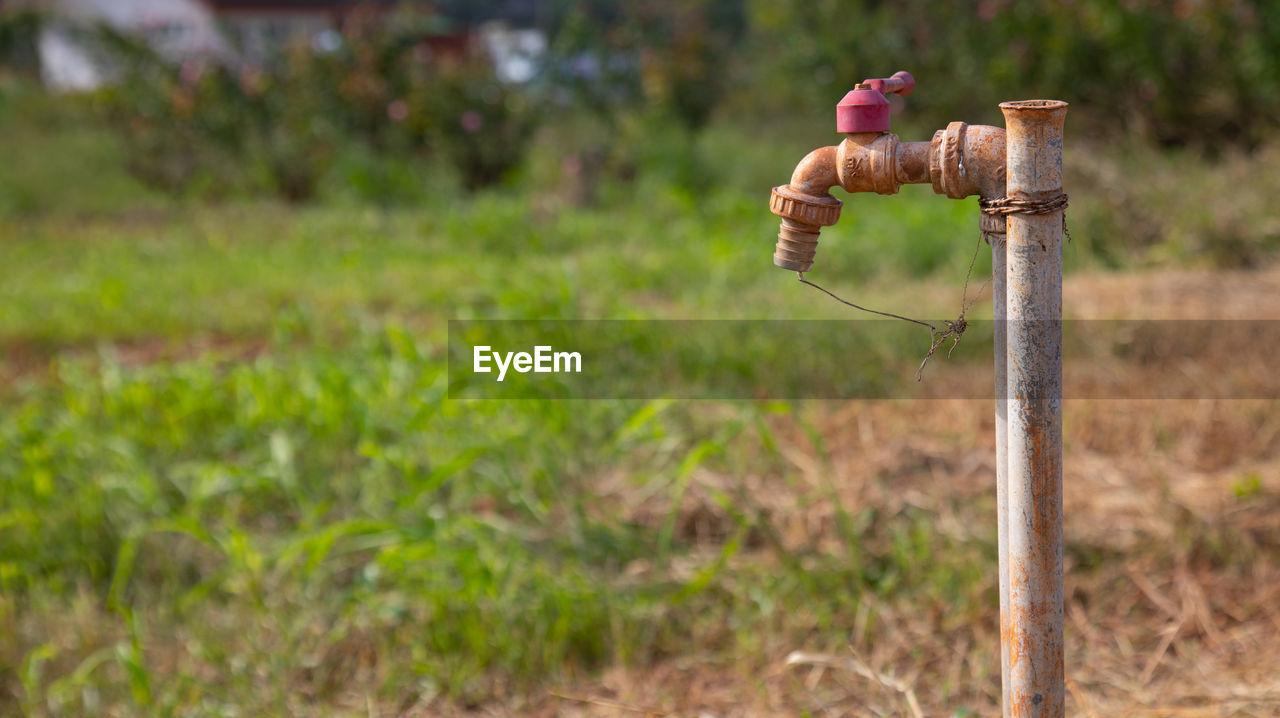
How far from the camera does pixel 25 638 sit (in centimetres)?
239

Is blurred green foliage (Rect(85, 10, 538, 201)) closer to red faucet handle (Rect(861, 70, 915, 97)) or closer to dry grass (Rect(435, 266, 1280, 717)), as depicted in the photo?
dry grass (Rect(435, 266, 1280, 717))

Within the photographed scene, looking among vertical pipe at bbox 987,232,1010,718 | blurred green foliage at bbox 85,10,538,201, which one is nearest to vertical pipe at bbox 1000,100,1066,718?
Answer: vertical pipe at bbox 987,232,1010,718

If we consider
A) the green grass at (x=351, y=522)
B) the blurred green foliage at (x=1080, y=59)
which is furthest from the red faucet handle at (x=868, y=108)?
the blurred green foliage at (x=1080, y=59)

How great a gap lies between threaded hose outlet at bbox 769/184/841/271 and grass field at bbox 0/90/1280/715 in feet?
2.34

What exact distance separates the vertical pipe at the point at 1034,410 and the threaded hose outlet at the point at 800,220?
19 centimetres

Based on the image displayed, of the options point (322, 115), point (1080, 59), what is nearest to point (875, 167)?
point (1080, 59)

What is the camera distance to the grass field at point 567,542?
2121 millimetres

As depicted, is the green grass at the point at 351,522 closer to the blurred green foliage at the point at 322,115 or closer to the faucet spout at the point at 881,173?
the faucet spout at the point at 881,173

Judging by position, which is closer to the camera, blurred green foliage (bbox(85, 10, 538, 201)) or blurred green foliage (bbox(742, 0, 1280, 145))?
blurred green foliage (bbox(742, 0, 1280, 145))

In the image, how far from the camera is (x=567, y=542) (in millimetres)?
2475

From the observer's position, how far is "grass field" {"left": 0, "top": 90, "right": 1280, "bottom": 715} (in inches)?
83.5

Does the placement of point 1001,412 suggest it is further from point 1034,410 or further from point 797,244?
point 797,244

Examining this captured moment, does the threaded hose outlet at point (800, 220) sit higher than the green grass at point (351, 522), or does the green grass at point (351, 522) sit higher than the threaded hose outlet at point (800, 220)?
the threaded hose outlet at point (800, 220)

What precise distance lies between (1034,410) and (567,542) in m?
1.47
